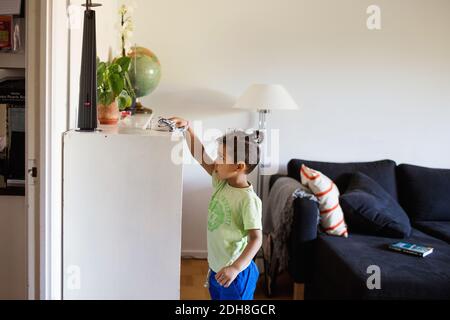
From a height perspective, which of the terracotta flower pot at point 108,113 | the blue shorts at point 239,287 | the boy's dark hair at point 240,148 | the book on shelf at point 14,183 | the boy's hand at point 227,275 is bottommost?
the blue shorts at point 239,287

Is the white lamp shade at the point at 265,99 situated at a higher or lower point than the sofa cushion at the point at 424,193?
higher

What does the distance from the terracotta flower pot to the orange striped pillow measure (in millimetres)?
1435

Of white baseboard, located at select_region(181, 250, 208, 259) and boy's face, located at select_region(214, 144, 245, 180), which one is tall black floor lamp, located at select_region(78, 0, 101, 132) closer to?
boy's face, located at select_region(214, 144, 245, 180)

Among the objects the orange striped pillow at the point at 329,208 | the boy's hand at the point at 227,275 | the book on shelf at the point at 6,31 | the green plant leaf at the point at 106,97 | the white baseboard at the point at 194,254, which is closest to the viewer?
the boy's hand at the point at 227,275

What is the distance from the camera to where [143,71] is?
298cm

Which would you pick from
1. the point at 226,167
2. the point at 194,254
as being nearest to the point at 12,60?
the point at 226,167

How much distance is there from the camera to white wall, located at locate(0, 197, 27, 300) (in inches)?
77.9

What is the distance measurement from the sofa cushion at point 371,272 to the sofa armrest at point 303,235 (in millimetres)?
46

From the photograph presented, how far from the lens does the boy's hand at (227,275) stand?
1.70 metres

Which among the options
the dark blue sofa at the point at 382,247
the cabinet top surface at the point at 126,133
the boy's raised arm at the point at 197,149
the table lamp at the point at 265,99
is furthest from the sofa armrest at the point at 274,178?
the cabinet top surface at the point at 126,133

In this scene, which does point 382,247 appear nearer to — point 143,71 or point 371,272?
point 371,272

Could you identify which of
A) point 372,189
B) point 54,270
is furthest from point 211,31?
point 54,270

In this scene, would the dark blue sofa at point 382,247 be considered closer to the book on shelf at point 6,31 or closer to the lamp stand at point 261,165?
Result: the lamp stand at point 261,165

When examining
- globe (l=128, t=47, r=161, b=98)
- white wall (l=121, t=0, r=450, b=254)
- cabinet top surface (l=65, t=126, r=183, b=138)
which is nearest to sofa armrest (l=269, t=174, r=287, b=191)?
white wall (l=121, t=0, r=450, b=254)
